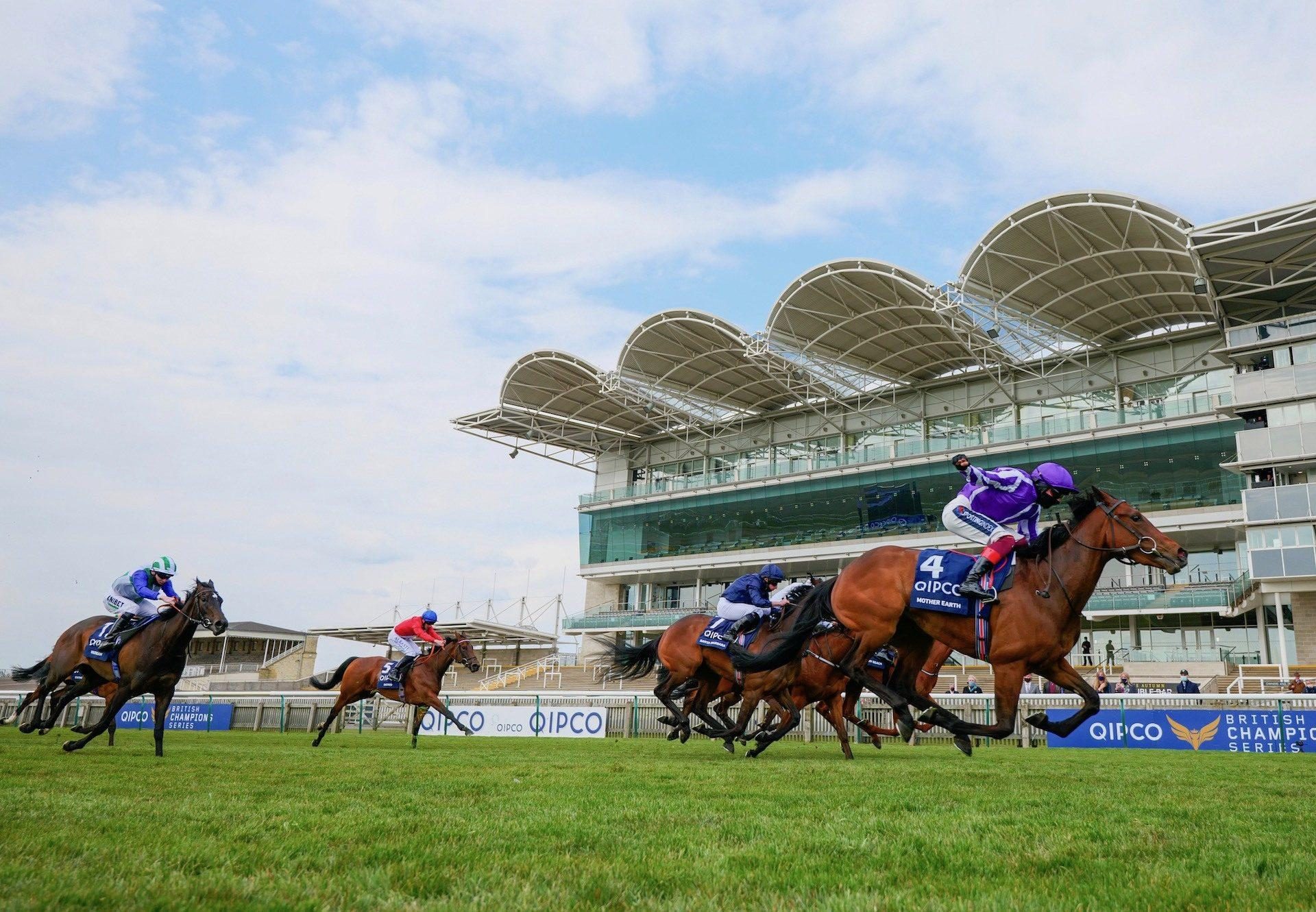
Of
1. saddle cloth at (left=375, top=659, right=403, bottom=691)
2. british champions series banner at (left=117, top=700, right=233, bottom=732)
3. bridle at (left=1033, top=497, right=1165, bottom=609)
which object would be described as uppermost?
bridle at (left=1033, top=497, right=1165, bottom=609)

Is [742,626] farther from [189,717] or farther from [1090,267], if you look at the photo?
[1090,267]

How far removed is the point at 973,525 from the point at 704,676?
5.55 m

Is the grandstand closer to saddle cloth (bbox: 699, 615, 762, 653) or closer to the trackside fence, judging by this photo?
the trackside fence

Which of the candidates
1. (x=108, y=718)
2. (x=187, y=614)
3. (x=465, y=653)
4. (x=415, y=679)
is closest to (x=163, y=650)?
(x=187, y=614)

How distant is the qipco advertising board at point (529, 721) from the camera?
20.5 meters

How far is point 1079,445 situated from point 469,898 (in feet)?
135

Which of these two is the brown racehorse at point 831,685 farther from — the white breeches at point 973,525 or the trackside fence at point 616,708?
the trackside fence at point 616,708

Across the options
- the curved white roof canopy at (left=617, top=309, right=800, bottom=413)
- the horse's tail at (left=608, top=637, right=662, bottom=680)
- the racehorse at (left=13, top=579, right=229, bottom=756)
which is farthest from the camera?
the curved white roof canopy at (left=617, top=309, right=800, bottom=413)

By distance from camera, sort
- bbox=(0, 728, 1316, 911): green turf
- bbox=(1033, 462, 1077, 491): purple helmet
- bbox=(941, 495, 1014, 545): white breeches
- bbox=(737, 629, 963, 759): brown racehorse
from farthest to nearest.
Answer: bbox=(737, 629, 963, 759): brown racehorse < bbox=(941, 495, 1014, 545): white breeches < bbox=(1033, 462, 1077, 491): purple helmet < bbox=(0, 728, 1316, 911): green turf

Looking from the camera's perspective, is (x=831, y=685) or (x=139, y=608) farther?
(x=831, y=685)

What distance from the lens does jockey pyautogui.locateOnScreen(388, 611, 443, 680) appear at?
1500cm

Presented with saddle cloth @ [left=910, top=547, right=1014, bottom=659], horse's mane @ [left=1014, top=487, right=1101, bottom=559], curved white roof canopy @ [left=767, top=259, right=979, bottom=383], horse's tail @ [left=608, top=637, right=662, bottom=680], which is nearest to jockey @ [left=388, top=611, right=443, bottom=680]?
horse's tail @ [left=608, top=637, right=662, bottom=680]

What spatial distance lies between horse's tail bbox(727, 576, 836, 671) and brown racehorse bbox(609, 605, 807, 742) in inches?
43.5

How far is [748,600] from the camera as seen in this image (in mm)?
12320
